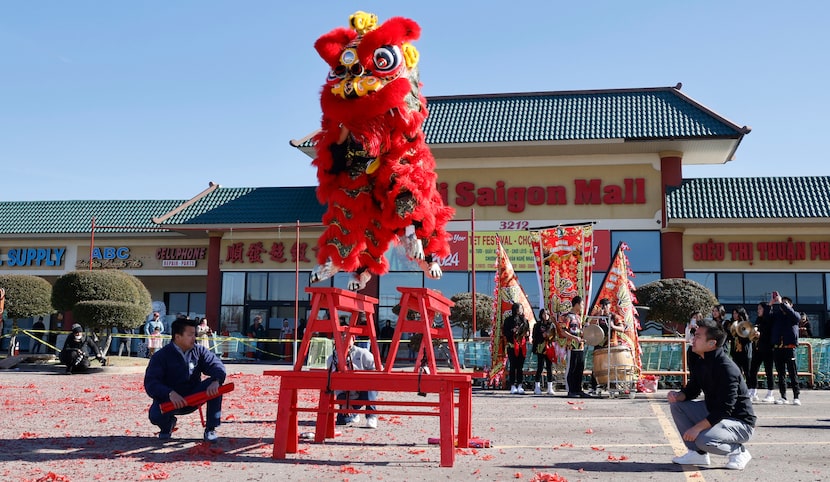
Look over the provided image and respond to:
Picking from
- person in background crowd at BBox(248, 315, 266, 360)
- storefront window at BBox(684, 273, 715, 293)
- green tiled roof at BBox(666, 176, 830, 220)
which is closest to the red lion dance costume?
green tiled roof at BBox(666, 176, 830, 220)

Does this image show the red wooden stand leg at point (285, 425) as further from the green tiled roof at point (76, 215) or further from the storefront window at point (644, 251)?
the green tiled roof at point (76, 215)

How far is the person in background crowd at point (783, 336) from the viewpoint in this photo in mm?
11641

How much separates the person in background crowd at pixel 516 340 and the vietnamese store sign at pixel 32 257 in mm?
21469

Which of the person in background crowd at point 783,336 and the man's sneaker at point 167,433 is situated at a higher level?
the person in background crowd at point 783,336

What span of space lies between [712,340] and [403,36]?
3.60 metres

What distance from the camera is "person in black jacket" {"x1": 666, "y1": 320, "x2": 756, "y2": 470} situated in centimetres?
616

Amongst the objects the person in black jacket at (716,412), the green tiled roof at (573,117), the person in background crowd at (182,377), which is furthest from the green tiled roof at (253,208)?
the person in black jacket at (716,412)

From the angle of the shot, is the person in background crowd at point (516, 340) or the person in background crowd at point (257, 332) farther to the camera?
the person in background crowd at point (257, 332)

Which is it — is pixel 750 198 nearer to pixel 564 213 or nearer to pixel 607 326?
pixel 564 213

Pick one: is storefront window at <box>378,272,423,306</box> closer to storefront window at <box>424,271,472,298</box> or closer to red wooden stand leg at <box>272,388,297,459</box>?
storefront window at <box>424,271,472,298</box>

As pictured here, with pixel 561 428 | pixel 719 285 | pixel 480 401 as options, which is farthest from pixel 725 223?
pixel 561 428

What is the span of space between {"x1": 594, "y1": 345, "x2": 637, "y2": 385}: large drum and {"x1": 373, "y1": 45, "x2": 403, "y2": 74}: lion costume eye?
8198 millimetres

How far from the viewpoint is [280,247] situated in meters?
27.0

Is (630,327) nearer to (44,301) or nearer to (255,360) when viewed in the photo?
(255,360)
